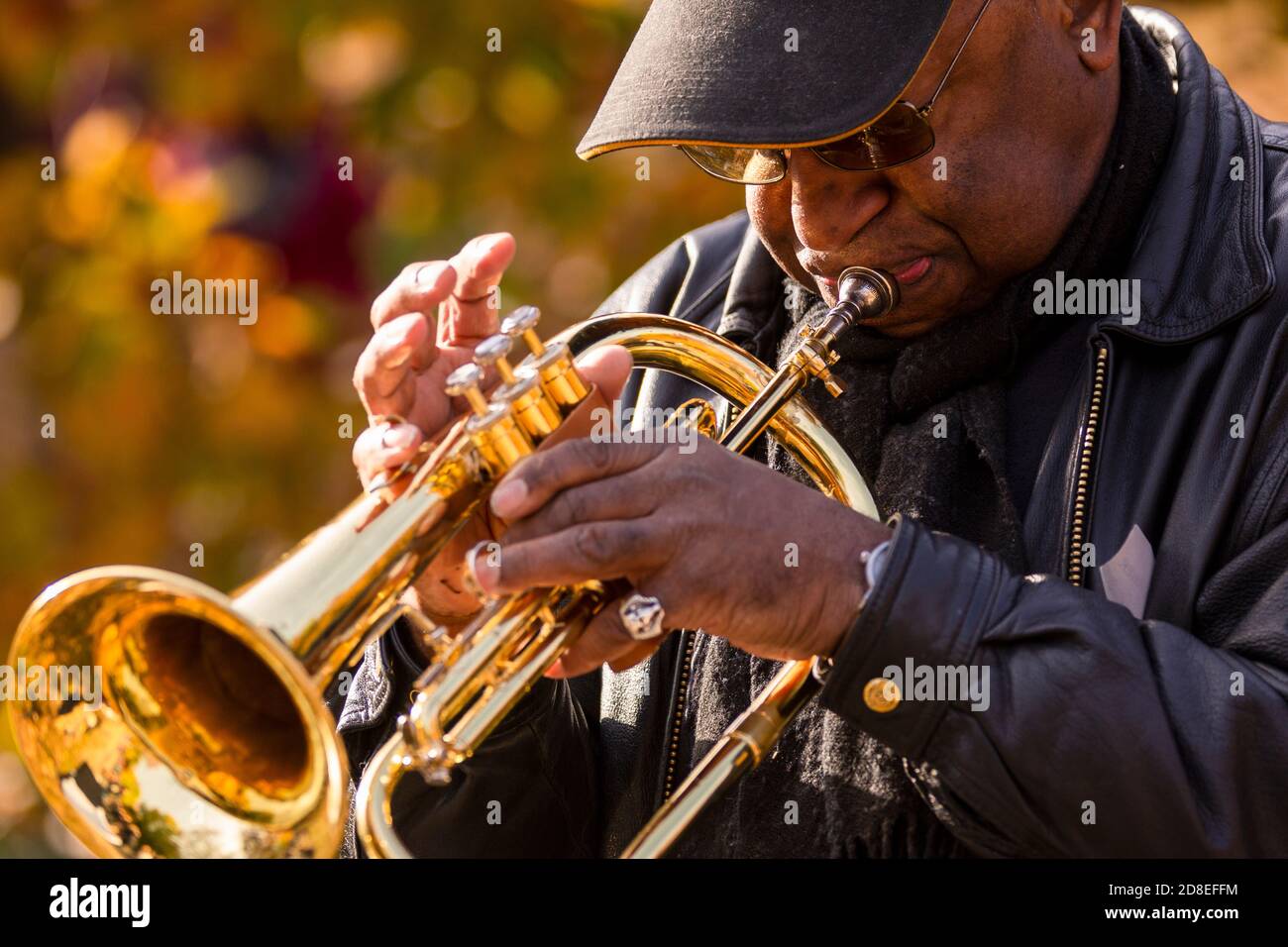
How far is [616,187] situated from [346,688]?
2.47m

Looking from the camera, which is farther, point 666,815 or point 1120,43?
point 1120,43

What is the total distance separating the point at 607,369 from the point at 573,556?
371 mm

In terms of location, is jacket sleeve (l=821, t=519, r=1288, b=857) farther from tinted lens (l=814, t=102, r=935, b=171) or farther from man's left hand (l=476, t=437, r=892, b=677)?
tinted lens (l=814, t=102, r=935, b=171)

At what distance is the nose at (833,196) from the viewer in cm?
240

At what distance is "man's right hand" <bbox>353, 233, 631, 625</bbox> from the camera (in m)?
2.27

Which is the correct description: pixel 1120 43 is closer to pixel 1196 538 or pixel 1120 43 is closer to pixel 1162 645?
→ pixel 1196 538

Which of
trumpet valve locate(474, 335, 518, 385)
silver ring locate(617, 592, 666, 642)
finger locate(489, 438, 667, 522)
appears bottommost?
silver ring locate(617, 592, 666, 642)

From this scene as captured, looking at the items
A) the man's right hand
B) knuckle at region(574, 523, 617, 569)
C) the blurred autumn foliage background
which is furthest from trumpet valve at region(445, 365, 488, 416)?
the blurred autumn foliage background

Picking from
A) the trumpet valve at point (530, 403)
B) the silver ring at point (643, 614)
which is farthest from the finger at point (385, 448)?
the silver ring at point (643, 614)

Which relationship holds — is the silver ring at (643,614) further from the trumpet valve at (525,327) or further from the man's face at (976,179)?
the man's face at (976,179)

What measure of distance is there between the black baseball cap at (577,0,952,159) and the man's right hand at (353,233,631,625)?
0.27 metres

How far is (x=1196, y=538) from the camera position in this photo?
224 centimetres

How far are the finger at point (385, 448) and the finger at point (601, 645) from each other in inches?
12.4

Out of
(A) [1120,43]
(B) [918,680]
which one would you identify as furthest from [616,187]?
(B) [918,680]
